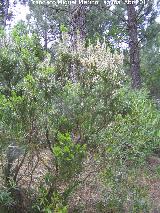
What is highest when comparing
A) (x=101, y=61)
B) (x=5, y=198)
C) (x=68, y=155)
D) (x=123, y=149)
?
(x=101, y=61)

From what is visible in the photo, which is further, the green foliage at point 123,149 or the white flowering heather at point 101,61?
the green foliage at point 123,149

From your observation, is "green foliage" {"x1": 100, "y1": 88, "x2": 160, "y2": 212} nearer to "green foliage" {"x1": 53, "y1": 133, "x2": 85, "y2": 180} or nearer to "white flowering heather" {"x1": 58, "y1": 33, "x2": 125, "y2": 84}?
"white flowering heather" {"x1": 58, "y1": 33, "x2": 125, "y2": 84}

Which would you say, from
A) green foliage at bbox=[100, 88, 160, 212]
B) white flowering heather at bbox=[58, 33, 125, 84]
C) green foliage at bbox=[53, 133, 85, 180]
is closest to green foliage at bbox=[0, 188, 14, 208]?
green foliage at bbox=[53, 133, 85, 180]

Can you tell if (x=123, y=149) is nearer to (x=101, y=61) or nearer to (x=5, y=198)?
(x=101, y=61)

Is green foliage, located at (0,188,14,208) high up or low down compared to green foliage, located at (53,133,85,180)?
down

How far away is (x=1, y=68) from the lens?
5305 mm

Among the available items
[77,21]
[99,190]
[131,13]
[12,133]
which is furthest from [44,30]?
[12,133]

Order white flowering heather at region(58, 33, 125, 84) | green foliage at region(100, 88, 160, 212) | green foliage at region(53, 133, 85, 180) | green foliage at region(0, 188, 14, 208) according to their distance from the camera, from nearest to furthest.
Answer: green foliage at region(53, 133, 85, 180) → green foliage at region(0, 188, 14, 208) → white flowering heather at region(58, 33, 125, 84) → green foliage at region(100, 88, 160, 212)

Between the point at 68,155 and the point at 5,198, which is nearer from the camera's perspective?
the point at 68,155

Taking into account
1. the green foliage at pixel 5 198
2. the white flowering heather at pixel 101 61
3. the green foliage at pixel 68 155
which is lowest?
the green foliage at pixel 5 198

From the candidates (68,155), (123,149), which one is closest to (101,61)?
(68,155)

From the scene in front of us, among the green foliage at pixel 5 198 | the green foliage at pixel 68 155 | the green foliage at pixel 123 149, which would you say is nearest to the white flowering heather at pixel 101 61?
the green foliage at pixel 123 149

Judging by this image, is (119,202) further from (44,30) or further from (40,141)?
(44,30)

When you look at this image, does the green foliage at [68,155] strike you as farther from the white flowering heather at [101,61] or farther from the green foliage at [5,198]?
the white flowering heather at [101,61]
